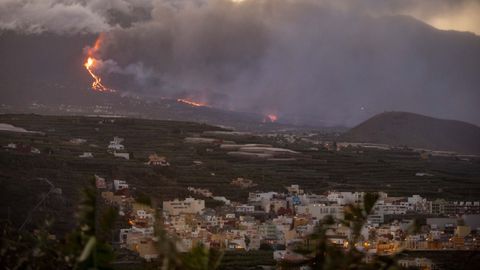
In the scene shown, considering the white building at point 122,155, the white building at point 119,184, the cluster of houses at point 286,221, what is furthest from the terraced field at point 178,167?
the cluster of houses at point 286,221

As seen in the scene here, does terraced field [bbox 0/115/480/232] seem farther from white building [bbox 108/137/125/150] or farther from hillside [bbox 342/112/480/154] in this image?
hillside [bbox 342/112/480/154]

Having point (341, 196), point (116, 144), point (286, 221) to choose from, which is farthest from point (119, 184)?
point (116, 144)

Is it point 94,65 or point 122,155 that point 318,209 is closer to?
point 122,155

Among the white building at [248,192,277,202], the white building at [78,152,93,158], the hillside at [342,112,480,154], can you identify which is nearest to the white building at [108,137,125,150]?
the white building at [78,152,93,158]

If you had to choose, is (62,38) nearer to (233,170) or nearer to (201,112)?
(201,112)

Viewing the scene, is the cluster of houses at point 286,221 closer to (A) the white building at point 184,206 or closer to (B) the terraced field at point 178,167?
(A) the white building at point 184,206

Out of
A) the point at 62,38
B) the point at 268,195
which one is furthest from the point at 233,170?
the point at 62,38
